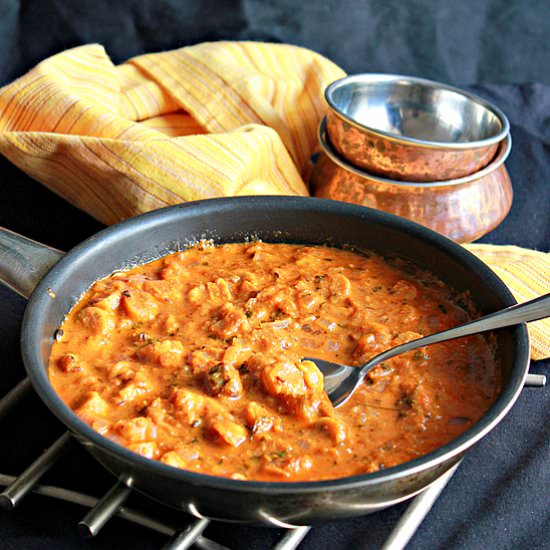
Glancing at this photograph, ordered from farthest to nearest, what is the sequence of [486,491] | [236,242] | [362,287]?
[236,242] → [362,287] → [486,491]

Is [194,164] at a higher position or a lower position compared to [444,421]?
higher

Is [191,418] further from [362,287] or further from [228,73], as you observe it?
[228,73]

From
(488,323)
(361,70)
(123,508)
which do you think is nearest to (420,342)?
(488,323)

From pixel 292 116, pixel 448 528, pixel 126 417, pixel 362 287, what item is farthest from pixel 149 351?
pixel 292 116

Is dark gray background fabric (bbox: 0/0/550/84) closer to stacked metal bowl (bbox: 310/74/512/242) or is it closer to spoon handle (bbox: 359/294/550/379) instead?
stacked metal bowl (bbox: 310/74/512/242)

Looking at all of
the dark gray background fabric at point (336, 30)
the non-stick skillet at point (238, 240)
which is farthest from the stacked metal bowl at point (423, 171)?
the dark gray background fabric at point (336, 30)

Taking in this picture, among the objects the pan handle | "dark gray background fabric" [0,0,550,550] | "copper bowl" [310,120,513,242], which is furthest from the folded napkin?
the pan handle
